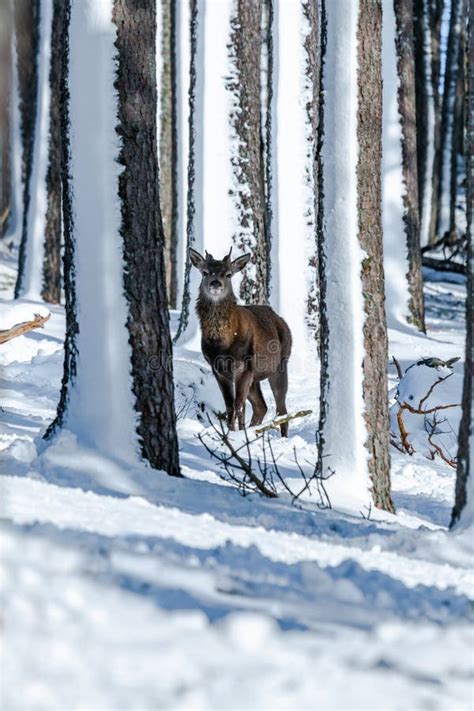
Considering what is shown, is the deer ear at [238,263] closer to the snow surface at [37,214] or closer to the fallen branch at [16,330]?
the fallen branch at [16,330]

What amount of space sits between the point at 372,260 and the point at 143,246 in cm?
171

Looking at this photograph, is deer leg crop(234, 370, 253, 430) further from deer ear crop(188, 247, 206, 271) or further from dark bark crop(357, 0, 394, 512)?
dark bark crop(357, 0, 394, 512)

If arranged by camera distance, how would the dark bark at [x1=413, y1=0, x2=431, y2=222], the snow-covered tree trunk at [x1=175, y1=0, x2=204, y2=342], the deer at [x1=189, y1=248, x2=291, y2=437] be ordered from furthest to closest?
the dark bark at [x1=413, y1=0, x2=431, y2=222]
the snow-covered tree trunk at [x1=175, y1=0, x2=204, y2=342]
the deer at [x1=189, y1=248, x2=291, y2=437]

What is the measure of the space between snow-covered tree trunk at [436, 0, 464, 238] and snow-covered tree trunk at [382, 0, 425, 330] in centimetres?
1468

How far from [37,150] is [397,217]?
23.7ft

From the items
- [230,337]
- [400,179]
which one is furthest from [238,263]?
[400,179]

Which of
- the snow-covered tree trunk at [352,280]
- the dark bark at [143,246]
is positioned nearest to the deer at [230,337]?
the snow-covered tree trunk at [352,280]

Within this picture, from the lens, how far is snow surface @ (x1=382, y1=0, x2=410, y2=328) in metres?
17.4

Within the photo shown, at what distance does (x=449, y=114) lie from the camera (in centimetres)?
3391

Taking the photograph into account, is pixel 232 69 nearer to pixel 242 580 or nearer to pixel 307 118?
pixel 307 118

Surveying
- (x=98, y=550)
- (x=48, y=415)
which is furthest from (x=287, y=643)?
(x=48, y=415)

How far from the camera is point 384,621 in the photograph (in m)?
4.32

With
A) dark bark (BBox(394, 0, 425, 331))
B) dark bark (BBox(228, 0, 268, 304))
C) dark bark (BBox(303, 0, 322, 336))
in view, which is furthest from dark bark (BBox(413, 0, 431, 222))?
dark bark (BBox(228, 0, 268, 304))

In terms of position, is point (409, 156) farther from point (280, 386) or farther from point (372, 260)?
point (372, 260)
